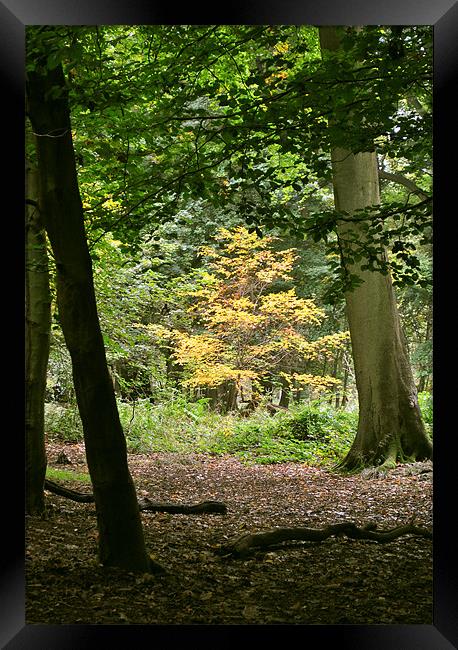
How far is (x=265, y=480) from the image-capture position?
13.1ft

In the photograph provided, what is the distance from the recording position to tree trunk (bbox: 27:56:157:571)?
278cm

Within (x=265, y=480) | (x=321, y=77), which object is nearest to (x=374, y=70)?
(x=321, y=77)

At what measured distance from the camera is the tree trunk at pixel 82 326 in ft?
9.11

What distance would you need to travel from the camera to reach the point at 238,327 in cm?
397

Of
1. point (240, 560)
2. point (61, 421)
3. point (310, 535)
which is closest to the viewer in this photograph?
point (240, 560)

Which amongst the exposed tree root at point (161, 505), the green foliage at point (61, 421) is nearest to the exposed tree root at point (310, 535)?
the exposed tree root at point (161, 505)

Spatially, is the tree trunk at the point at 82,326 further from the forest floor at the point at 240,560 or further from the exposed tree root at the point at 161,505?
the exposed tree root at the point at 161,505

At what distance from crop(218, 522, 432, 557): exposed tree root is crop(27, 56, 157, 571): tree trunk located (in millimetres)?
807

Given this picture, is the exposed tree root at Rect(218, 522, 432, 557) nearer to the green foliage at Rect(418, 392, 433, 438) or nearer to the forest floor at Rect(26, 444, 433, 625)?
the forest floor at Rect(26, 444, 433, 625)

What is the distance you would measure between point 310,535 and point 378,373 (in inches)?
44.6

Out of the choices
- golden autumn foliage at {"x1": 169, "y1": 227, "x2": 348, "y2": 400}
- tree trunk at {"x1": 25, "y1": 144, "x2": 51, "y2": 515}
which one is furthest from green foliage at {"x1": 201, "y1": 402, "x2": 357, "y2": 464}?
tree trunk at {"x1": 25, "y1": 144, "x2": 51, "y2": 515}

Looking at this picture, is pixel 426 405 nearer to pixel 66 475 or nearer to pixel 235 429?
pixel 235 429

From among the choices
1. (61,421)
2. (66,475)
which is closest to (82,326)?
(61,421)
